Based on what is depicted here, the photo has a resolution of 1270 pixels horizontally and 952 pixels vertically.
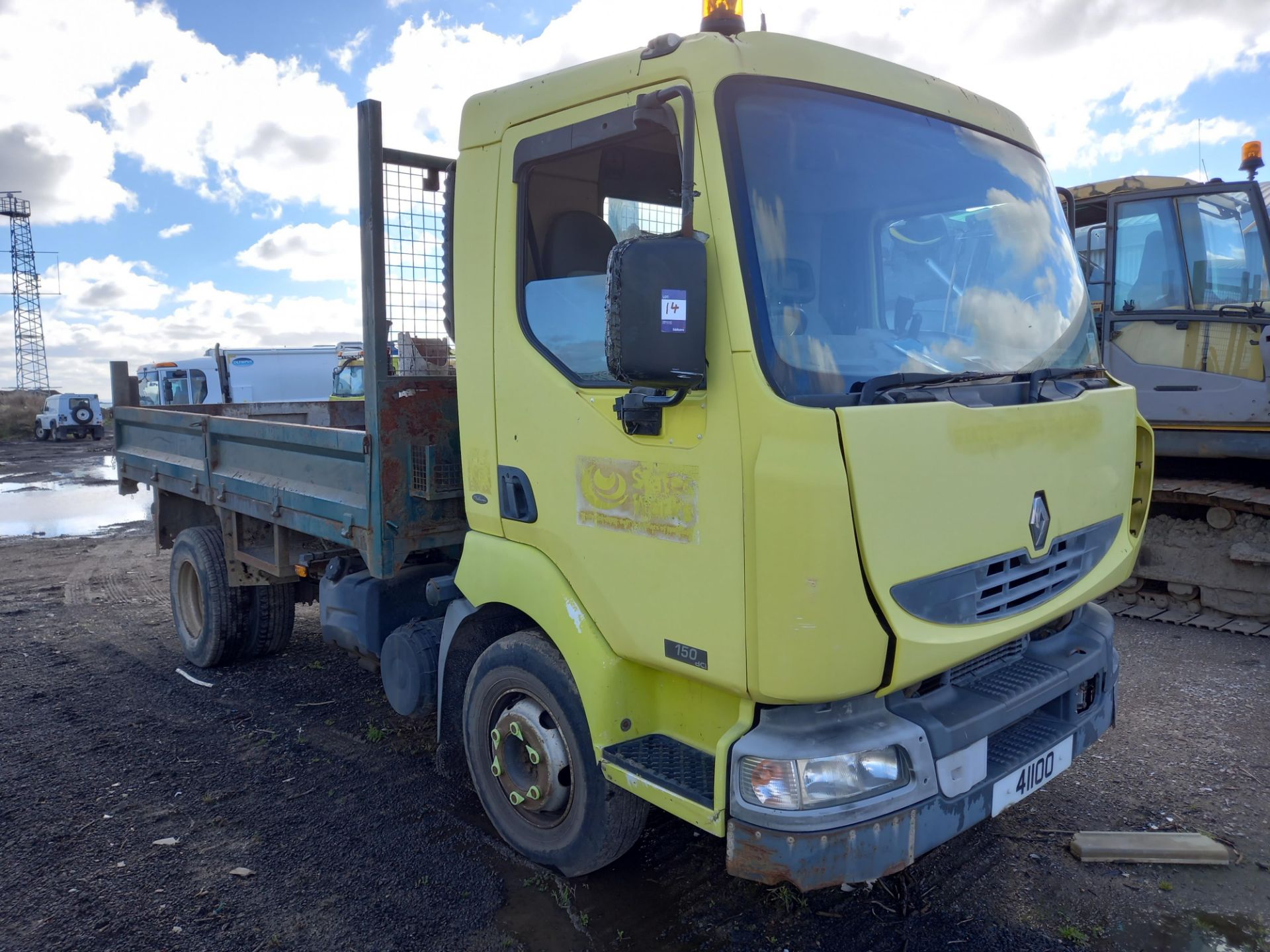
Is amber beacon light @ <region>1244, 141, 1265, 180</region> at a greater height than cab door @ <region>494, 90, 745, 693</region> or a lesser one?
greater

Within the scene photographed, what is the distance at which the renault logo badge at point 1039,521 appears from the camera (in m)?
2.82

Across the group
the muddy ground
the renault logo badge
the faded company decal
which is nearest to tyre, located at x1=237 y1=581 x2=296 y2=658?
the muddy ground

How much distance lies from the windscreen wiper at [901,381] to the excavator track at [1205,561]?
479cm

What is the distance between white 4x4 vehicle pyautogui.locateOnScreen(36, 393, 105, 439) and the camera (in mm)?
33344

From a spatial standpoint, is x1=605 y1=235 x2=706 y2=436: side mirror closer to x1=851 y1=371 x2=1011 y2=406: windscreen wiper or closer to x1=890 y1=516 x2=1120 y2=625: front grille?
x1=851 y1=371 x2=1011 y2=406: windscreen wiper

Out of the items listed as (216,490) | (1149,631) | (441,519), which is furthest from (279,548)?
(1149,631)

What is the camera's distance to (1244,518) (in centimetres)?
658

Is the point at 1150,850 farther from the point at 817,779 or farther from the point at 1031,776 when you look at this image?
the point at 817,779

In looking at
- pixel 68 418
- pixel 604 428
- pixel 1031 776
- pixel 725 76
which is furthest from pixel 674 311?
pixel 68 418

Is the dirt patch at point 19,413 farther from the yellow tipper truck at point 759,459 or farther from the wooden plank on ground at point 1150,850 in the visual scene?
the wooden plank on ground at point 1150,850

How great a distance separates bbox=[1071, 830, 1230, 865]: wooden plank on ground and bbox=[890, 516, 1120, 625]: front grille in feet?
3.90

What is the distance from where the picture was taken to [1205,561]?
6797mm

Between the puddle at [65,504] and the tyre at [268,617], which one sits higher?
the tyre at [268,617]

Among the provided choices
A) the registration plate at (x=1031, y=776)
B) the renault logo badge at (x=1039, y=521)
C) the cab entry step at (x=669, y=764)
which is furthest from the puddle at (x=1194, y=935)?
the cab entry step at (x=669, y=764)
